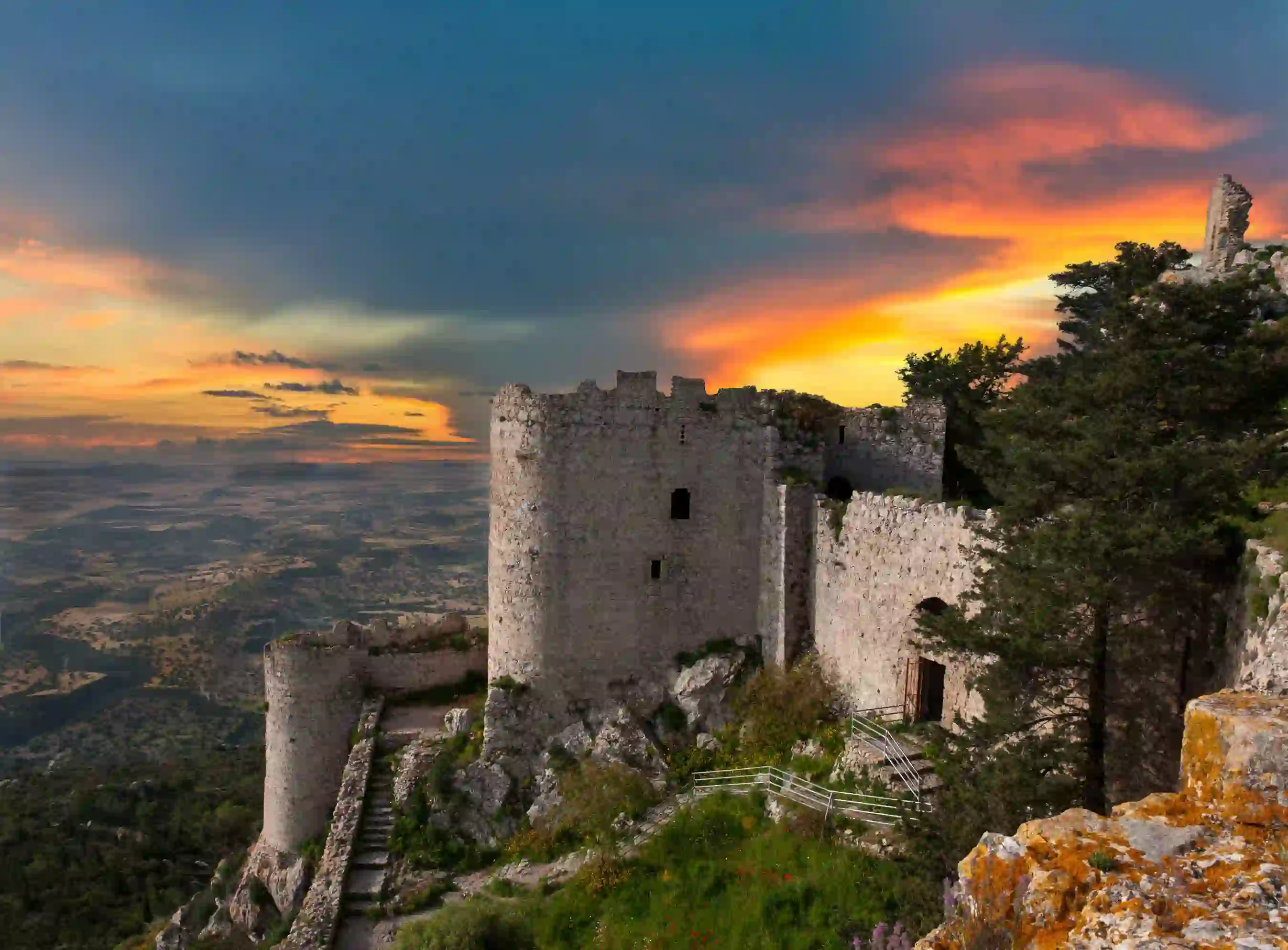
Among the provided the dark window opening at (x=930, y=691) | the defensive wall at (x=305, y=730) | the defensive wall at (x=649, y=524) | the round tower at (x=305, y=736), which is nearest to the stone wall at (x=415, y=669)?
the defensive wall at (x=305, y=730)

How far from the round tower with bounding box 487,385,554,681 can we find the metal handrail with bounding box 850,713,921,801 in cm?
769

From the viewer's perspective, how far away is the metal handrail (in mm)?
14906

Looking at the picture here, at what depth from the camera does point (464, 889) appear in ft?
60.0

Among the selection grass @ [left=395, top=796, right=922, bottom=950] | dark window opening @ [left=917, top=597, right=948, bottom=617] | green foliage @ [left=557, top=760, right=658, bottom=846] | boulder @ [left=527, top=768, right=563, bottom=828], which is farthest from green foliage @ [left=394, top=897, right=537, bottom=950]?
dark window opening @ [left=917, top=597, right=948, bottom=617]

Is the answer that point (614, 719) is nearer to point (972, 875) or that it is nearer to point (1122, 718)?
point (1122, 718)

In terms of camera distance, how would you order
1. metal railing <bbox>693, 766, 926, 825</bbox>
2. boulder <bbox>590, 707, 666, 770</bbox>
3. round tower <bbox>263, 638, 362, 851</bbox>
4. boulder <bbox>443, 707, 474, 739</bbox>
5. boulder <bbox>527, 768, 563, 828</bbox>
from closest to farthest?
metal railing <bbox>693, 766, 926, 825</bbox> → boulder <bbox>527, 768, 563, 828</bbox> → boulder <bbox>590, 707, 666, 770</bbox> → boulder <bbox>443, 707, 474, 739</bbox> → round tower <bbox>263, 638, 362, 851</bbox>

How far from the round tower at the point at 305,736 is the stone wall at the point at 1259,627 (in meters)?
20.7

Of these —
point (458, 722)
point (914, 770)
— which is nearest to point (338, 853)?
point (458, 722)

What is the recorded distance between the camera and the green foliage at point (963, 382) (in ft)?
75.4

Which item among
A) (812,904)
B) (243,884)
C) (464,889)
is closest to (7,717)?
(243,884)

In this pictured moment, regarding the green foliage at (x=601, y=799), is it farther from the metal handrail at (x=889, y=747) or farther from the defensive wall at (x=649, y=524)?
the metal handrail at (x=889, y=747)

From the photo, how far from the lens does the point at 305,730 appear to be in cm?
2298

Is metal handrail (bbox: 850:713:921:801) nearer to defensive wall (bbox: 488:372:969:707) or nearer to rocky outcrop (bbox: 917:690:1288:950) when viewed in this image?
defensive wall (bbox: 488:372:969:707)

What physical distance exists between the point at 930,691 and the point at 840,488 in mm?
6176
